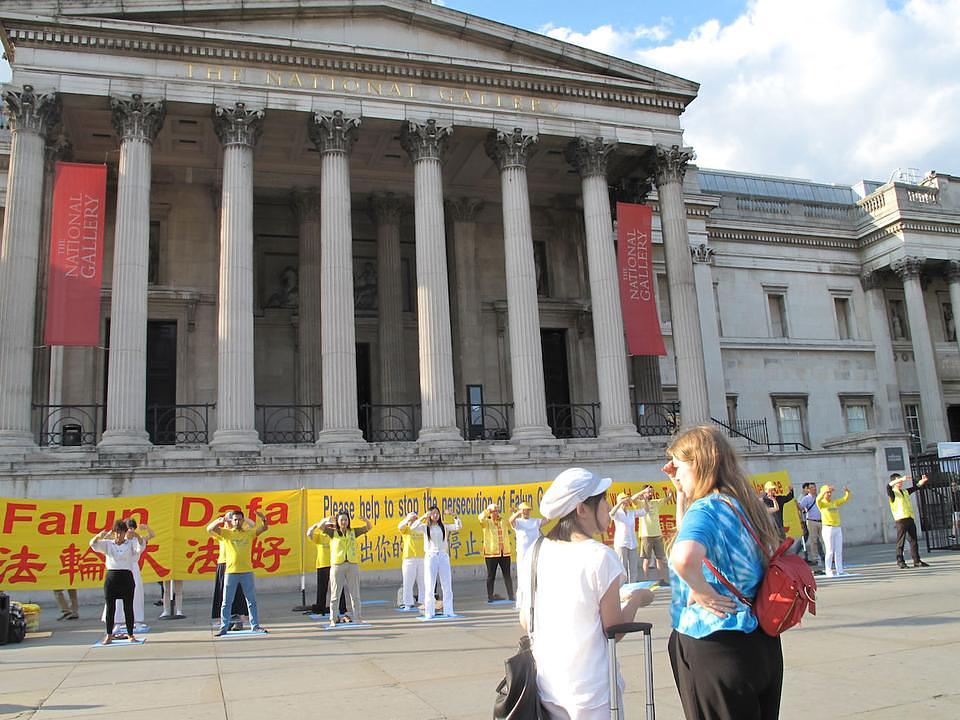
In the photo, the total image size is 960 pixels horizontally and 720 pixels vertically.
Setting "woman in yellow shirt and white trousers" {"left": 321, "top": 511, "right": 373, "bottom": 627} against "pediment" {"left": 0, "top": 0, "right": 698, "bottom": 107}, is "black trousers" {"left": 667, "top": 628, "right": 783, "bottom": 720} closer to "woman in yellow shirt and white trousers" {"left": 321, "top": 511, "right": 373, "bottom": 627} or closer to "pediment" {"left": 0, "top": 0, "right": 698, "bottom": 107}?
"woman in yellow shirt and white trousers" {"left": 321, "top": 511, "right": 373, "bottom": 627}

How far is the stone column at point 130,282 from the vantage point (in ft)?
64.8

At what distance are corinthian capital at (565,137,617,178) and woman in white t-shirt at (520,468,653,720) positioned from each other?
22773 mm

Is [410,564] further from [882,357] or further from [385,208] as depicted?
[882,357]

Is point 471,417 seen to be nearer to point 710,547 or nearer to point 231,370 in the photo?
point 231,370

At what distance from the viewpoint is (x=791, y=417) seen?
124 ft

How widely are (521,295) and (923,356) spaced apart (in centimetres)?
2446

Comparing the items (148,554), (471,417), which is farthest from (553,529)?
(471,417)

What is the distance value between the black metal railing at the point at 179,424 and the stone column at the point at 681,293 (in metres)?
14.0

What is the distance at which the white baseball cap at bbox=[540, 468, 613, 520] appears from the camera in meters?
3.96

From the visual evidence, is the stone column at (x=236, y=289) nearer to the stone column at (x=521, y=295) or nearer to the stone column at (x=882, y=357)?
the stone column at (x=521, y=295)

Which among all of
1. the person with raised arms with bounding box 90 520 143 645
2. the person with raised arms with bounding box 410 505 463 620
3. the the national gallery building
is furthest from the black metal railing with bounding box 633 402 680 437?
the person with raised arms with bounding box 90 520 143 645

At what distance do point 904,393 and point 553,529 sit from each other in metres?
41.0

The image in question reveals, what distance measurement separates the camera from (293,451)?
802 inches

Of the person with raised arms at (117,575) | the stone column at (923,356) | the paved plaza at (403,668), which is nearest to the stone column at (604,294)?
the paved plaza at (403,668)
